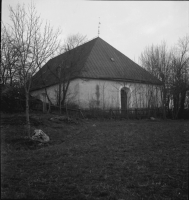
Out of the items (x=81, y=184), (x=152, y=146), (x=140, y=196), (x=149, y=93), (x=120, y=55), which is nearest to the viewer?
(x=140, y=196)

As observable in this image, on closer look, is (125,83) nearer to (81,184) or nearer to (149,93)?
(149,93)

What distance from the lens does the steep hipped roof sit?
1905 cm

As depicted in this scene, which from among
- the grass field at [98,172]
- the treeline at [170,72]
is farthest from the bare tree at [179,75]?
the grass field at [98,172]

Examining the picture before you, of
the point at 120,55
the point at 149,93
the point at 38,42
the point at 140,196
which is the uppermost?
the point at 120,55

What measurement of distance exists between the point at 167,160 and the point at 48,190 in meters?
2.92

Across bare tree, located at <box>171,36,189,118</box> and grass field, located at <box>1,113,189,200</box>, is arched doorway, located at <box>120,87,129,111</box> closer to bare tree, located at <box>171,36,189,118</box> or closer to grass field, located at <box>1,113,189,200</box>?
bare tree, located at <box>171,36,189,118</box>

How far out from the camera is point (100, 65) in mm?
20297

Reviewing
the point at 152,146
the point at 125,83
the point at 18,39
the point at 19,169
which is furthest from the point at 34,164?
the point at 125,83

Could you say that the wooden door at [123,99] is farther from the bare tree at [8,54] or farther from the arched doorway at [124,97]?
the bare tree at [8,54]

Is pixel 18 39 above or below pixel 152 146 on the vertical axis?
above

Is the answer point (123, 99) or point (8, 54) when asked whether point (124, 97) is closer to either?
point (123, 99)

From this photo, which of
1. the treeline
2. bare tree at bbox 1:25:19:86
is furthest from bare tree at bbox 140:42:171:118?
bare tree at bbox 1:25:19:86

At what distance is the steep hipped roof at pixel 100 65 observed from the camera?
19.0m

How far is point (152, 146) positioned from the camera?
6555 mm
